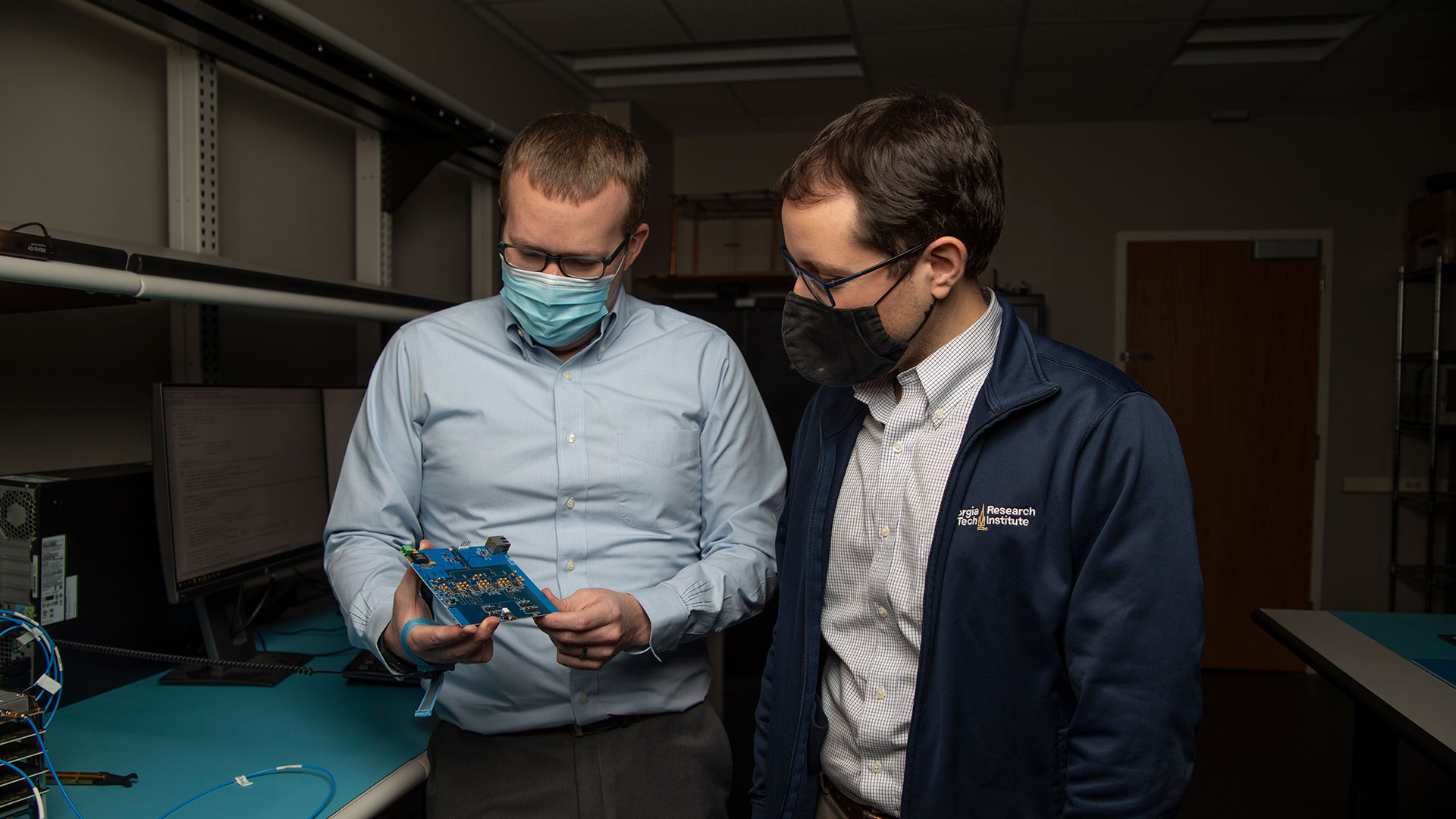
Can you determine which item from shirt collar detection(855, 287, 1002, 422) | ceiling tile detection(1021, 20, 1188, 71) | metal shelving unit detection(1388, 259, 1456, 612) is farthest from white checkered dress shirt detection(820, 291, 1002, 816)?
metal shelving unit detection(1388, 259, 1456, 612)

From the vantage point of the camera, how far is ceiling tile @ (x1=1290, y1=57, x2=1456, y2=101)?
134 inches

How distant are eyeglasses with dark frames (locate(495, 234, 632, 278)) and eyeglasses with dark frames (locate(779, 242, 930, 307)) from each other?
0.28 m

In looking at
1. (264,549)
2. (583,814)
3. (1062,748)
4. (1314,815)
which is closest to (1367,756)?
(1314,815)

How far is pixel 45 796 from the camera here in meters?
0.97

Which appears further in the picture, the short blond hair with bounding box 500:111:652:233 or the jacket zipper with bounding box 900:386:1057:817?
the short blond hair with bounding box 500:111:652:233

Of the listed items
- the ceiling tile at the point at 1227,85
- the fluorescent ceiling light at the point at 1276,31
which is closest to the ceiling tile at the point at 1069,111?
the ceiling tile at the point at 1227,85

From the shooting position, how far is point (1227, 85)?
145 inches

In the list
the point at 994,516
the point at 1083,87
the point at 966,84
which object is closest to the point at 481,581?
the point at 994,516

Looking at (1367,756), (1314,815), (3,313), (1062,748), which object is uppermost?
(3,313)

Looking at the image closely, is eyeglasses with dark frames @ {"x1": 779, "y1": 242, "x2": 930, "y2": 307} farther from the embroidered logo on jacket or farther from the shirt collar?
the embroidered logo on jacket

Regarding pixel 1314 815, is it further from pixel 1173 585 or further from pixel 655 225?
pixel 655 225

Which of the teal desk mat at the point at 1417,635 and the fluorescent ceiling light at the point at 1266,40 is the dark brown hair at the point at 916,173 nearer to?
the teal desk mat at the point at 1417,635

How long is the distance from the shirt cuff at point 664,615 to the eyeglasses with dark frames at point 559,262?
43 centimetres

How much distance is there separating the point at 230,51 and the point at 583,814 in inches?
63.0
